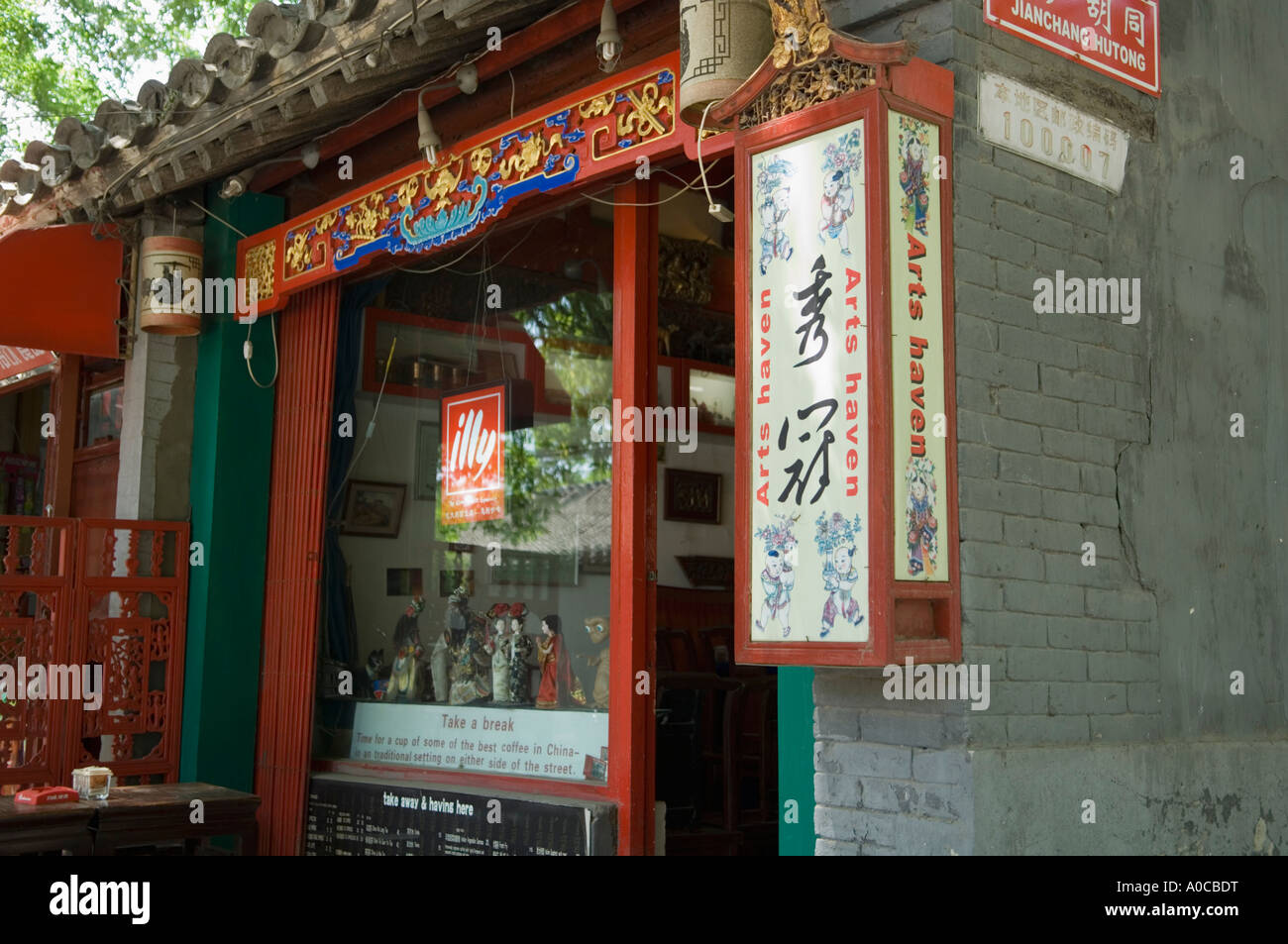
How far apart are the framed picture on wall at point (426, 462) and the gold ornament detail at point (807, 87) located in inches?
126

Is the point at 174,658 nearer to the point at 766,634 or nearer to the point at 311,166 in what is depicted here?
the point at 311,166

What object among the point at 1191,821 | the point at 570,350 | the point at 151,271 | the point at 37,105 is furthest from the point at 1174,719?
the point at 37,105

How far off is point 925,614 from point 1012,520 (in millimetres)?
498

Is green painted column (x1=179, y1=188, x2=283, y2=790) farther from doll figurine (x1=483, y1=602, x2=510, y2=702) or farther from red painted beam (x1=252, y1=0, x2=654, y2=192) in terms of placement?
doll figurine (x1=483, y1=602, x2=510, y2=702)

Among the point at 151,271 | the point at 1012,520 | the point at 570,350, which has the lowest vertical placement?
the point at 1012,520

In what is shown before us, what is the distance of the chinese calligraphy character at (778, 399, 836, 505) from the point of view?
334 cm

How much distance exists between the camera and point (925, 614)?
3.38 m

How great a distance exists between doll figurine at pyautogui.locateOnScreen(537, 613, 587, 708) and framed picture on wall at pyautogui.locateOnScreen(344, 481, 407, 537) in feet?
4.40

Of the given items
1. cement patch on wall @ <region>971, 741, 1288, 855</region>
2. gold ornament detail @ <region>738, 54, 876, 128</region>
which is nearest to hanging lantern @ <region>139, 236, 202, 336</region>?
gold ornament detail @ <region>738, 54, 876, 128</region>

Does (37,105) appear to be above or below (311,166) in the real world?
above

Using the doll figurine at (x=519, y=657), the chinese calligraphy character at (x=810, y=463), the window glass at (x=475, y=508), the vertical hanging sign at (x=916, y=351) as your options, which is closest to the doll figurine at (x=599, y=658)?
the window glass at (x=475, y=508)

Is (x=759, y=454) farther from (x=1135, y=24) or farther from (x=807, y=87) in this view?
(x=1135, y=24)

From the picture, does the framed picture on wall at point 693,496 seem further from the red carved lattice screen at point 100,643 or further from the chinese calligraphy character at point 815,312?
the chinese calligraphy character at point 815,312

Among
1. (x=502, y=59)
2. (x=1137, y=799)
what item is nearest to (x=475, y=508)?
(x=502, y=59)
